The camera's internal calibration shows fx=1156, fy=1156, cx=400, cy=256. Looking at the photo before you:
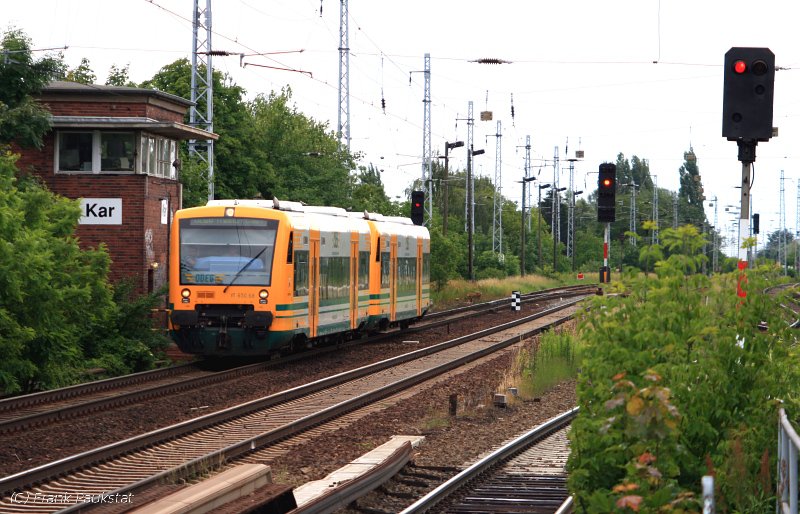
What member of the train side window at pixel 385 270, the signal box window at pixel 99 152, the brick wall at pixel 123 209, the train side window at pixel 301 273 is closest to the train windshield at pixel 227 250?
the train side window at pixel 301 273

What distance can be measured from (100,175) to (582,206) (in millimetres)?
103387

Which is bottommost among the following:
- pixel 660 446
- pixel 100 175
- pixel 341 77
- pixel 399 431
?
pixel 399 431

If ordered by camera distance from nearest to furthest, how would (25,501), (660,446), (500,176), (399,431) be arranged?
(660,446), (25,501), (399,431), (500,176)

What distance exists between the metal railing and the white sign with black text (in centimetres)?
1932

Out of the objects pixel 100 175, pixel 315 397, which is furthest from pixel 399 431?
pixel 100 175

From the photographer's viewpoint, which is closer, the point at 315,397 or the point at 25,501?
the point at 25,501

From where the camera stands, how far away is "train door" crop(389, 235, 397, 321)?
29.0m

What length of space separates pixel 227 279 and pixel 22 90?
6969 mm

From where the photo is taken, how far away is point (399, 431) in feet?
48.2

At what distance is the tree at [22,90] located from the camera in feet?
73.5

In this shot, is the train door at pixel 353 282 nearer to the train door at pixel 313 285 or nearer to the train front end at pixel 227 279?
the train door at pixel 313 285

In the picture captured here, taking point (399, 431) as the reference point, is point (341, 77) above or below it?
above

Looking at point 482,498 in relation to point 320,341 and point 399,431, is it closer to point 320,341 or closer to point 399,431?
point 399,431

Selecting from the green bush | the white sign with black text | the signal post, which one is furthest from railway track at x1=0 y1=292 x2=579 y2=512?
the white sign with black text
